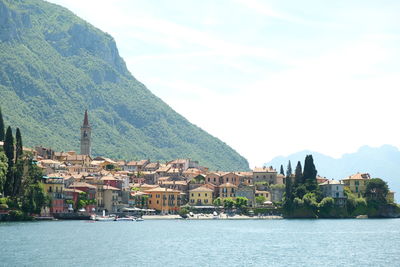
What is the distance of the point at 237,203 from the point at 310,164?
17.9m

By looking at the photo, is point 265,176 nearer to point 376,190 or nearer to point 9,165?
point 376,190

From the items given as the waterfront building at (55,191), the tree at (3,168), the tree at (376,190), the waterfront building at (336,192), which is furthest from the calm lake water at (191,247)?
the tree at (376,190)

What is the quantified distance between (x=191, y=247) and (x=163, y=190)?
85.0 m

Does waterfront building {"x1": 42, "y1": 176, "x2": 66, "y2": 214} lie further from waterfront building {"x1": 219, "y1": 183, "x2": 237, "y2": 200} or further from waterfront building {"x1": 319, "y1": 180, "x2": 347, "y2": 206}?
waterfront building {"x1": 319, "y1": 180, "x2": 347, "y2": 206}

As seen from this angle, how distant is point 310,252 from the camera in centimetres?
8175

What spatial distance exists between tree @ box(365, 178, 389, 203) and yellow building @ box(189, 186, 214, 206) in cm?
3435

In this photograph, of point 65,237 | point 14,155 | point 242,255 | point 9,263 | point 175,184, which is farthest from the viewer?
point 175,184

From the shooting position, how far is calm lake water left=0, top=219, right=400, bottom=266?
7162cm

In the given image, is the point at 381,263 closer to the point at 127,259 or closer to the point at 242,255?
the point at 242,255

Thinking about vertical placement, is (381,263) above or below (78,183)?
below

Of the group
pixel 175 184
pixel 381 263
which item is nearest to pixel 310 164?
pixel 175 184

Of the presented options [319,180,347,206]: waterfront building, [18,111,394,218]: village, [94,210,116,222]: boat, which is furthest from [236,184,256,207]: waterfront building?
[94,210,116,222]: boat

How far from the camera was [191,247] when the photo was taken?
86.4m

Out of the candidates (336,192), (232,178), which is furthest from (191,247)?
(232,178)
